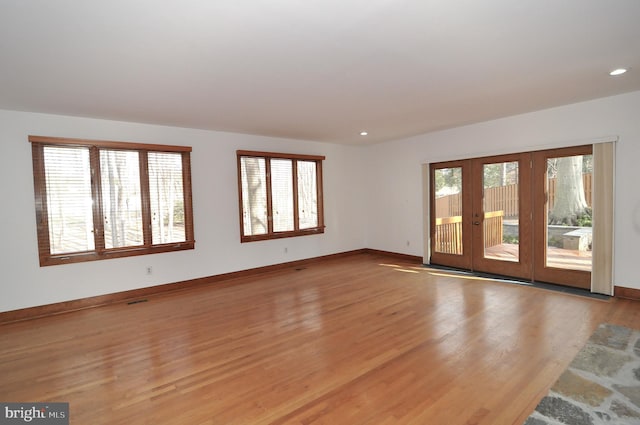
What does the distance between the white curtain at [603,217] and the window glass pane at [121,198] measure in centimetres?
660

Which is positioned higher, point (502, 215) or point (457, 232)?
point (502, 215)

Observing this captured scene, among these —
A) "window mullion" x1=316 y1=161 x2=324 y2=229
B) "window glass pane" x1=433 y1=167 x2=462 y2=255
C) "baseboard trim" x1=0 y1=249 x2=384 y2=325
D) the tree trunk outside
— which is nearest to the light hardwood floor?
"baseboard trim" x1=0 y1=249 x2=384 y2=325

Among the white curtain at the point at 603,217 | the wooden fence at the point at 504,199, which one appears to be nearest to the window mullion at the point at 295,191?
the wooden fence at the point at 504,199

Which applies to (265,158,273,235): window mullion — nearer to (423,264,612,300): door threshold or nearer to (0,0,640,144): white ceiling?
(0,0,640,144): white ceiling

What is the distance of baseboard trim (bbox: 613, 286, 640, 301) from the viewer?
4031 mm

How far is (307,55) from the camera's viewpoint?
8.77 feet

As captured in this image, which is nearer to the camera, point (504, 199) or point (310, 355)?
point (310, 355)

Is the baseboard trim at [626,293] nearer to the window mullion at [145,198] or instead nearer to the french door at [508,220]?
the french door at [508,220]

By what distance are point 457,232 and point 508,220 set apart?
96 centimetres

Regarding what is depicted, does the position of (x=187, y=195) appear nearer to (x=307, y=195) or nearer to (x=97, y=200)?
(x=97, y=200)

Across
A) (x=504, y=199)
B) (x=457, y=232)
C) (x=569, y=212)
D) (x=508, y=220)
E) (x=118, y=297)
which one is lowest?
(x=118, y=297)

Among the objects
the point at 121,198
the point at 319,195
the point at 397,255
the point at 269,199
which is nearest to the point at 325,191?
the point at 319,195

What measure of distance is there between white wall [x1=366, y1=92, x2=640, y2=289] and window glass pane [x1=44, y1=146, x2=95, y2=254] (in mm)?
5611

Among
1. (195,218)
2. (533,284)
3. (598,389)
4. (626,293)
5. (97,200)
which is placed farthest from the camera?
(195,218)
